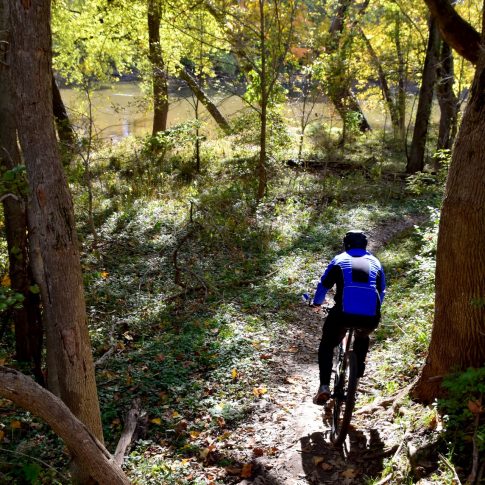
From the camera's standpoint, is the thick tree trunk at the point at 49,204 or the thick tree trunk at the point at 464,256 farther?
the thick tree trunk at the point at 464,256

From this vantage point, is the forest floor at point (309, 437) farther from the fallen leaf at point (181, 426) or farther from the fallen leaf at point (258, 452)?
the fallen leaf at point (181, 426)

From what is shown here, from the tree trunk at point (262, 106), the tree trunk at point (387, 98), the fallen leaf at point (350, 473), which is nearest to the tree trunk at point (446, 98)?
the tree trunk at point (387, 98)

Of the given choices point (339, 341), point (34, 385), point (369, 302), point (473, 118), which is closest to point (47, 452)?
point (34, 385)

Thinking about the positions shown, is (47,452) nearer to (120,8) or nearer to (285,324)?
(285,324)

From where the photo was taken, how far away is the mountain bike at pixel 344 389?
14.5ft

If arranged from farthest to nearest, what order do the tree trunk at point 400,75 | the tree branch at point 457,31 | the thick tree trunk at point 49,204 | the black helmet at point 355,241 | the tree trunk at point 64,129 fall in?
the tree trunk at point 400,75 < the tree trunk at point 64,129 < the black helmet at point 355,241 < the tree branch at point 457,31 < the thick tree trunk at point 49,204

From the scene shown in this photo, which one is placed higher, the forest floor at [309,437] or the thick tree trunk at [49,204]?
the thick tree trunk at [49,204]

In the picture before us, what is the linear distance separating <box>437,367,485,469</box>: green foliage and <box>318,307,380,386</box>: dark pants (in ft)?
2.62

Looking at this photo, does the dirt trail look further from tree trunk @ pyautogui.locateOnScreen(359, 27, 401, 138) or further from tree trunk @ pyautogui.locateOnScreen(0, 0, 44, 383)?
tree trunk @ pyautogui.locateOnScreen(359, 27, 401, 138)

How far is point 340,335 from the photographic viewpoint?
4797 mm

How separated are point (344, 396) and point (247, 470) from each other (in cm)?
126

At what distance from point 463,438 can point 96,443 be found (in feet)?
9.47

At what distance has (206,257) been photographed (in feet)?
33.0

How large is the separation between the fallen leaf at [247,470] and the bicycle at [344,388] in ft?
2.99
